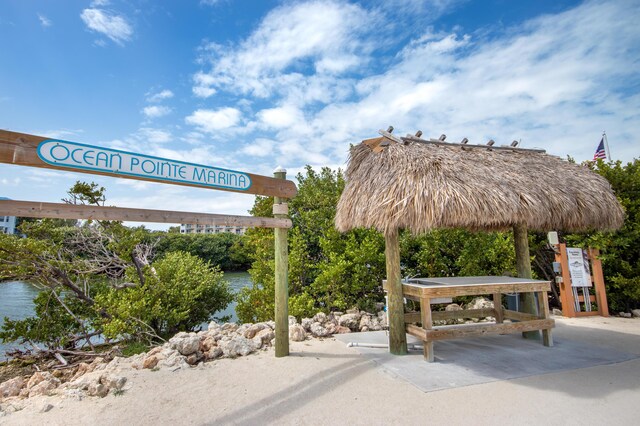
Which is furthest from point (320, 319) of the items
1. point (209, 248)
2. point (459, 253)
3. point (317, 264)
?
point (209, 248)

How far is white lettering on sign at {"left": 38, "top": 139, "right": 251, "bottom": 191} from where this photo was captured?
282 centimetres

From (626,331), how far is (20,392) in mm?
8738

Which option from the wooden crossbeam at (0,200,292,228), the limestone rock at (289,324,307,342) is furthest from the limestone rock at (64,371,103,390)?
the limestone rock at (289,324,307,342)

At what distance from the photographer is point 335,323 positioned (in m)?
5.89

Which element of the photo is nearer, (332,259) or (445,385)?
(445,385)

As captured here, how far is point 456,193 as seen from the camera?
388 centimetres

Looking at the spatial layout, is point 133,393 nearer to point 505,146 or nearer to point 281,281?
point 281,281

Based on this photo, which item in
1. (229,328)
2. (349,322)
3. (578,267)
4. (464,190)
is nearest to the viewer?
(464,190)

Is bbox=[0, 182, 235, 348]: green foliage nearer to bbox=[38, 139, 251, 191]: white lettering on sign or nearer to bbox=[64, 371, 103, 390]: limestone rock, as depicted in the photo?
bbox=[64, 371, 103, 390]: limestone rock

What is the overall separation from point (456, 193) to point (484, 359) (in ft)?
6.92

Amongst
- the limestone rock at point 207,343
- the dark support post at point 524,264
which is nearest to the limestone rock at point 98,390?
the limestone rock at point 207,343

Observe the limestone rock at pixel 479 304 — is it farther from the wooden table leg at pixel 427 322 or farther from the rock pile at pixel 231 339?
the wooden table leg at pixel 427 322

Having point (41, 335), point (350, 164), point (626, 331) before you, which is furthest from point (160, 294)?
point (626, 331)

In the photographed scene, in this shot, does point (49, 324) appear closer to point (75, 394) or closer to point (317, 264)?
point (75, 394)
